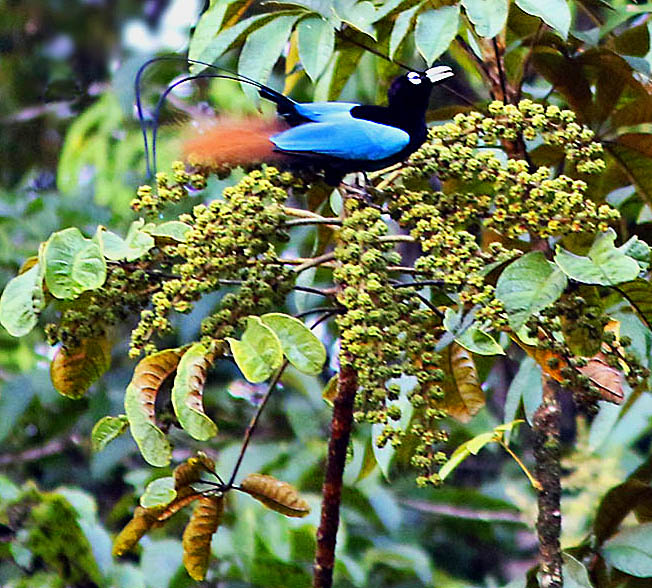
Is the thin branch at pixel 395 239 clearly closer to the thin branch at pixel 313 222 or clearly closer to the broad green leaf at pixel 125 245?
the thin branch at pixel 313 222

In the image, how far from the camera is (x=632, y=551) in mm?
1385

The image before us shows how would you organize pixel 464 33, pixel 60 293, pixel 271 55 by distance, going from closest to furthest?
pixel 60 293 → pixel 271 55 → pixel 464 33

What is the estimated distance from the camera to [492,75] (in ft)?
4.81

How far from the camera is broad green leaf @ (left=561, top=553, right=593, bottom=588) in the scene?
4.19ft

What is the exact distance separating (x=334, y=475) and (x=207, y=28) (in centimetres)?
59

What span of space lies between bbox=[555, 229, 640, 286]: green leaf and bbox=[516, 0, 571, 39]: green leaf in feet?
0.94

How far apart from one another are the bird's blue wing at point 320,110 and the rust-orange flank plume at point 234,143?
0.03m

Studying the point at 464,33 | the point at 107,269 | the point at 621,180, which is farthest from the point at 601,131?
the point at 107,269

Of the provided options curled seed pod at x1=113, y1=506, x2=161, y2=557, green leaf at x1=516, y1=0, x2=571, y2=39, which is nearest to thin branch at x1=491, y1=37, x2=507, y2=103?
→ green leaf at x1=516, y1=0, x2=571, y2=39

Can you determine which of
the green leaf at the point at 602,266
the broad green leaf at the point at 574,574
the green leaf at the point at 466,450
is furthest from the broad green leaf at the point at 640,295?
the broad green leaf at the point at 574,574

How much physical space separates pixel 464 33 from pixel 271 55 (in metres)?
0.28

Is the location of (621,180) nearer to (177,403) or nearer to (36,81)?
(177,403)

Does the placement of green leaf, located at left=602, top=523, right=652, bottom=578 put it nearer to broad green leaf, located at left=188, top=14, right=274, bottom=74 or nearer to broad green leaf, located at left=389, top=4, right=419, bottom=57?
broad green leaf, located at left=389, top=4, right=419, bottom=57

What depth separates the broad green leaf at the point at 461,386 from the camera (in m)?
1.34
